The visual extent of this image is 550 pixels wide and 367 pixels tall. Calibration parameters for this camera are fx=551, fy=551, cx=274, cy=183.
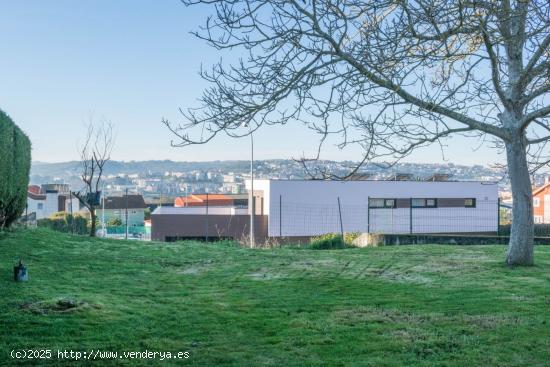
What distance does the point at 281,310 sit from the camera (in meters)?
6.04

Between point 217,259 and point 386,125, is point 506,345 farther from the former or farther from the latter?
point 217,259

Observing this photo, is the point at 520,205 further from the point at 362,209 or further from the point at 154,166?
the point at 154,166

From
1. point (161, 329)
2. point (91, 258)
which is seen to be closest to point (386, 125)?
point (161, 329)

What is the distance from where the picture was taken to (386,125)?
684 cm

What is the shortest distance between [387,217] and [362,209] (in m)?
1.49

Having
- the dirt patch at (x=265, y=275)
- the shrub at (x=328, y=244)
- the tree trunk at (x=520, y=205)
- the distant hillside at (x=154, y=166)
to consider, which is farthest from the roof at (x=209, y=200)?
the tree trunk at (x=520, y=205)

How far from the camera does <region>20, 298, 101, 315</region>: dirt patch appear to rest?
5.53m

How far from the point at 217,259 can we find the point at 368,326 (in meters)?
5.60

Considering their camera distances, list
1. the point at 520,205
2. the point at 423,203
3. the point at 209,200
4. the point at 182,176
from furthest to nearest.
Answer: the point at 209,200
the point at 182,176
the point at 423,203
the point at 520,205

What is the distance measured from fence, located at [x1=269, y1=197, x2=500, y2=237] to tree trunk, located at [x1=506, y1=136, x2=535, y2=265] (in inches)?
718

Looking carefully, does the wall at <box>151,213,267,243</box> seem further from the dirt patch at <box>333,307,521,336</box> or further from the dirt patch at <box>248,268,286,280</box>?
the dirt patch at <box>333,307,521,336</box>

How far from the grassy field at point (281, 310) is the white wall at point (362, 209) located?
748 inches

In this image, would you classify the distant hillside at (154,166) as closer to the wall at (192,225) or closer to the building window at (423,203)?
the wall at (192,225)

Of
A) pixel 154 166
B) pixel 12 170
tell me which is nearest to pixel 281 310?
pixel 12 170
